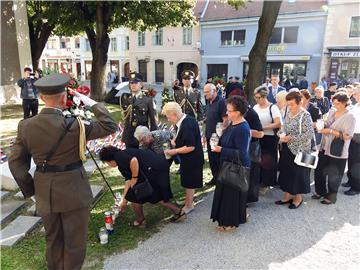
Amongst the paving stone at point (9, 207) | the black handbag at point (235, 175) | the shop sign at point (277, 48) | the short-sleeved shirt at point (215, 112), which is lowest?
the paving stone at point (9, 207)

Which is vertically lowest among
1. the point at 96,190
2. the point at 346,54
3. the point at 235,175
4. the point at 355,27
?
the point at 96,190

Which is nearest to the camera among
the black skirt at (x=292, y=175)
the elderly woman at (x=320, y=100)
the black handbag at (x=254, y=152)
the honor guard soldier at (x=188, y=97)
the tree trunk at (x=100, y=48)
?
the black handbag at (x=254, y=152)

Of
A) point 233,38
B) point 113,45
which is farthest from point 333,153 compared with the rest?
point 113,45

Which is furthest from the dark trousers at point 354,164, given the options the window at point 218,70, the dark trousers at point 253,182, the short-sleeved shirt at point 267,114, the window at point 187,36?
the window at point 187,36

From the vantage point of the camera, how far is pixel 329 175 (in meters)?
4.90

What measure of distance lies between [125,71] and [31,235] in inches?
1457

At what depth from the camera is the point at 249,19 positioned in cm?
2694

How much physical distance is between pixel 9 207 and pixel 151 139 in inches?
97.9

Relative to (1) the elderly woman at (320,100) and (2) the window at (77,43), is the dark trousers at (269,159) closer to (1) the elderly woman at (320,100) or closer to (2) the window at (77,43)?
(1) the elderly woman at (320,100)

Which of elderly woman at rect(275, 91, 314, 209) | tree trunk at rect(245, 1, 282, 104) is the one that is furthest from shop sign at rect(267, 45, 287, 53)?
elderly woman at rect(275, 91, 314, 209)

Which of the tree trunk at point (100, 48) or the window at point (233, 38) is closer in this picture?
the tree trunk at point (100, 48)

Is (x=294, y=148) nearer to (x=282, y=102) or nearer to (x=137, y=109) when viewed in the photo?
(x=282, y=102)

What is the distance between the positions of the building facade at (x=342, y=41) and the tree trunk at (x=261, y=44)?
54.1 feet

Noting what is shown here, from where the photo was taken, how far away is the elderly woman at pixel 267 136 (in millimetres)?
4777
